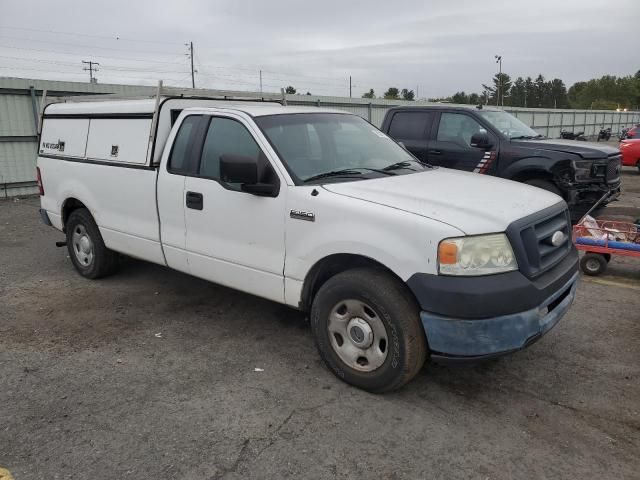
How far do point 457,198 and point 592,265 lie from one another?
11.1 feet

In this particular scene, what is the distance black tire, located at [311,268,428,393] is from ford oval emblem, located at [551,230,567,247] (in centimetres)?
108

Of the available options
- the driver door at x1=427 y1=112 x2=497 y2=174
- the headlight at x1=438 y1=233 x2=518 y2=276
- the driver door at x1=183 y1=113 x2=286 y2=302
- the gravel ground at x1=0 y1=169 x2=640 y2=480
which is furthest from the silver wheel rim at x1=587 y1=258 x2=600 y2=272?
the driver door at x1=183 y1=113 x2=286 y2=302

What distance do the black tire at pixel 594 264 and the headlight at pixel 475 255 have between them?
349 cm

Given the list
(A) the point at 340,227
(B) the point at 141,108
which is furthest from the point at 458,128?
(A) the point at 340,227

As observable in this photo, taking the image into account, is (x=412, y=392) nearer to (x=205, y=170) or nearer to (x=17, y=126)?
(x=205, y=170)

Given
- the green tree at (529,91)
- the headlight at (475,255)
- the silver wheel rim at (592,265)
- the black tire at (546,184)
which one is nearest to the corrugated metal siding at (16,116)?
the black tire at (546,184)

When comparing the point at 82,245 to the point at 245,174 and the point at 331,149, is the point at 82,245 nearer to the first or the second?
the point at 245,174

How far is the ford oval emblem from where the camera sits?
3.56m

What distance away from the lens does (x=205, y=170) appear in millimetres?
4375

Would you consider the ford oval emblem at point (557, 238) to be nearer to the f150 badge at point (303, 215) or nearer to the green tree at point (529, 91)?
the f150 badge at point (303, 215)

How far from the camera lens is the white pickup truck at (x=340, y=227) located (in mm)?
3105

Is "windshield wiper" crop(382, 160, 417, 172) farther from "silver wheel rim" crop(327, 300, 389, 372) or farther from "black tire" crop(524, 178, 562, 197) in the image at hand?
"black tire" crop(524, 178, 562, 197)

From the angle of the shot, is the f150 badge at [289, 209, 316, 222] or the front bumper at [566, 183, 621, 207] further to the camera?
the front bumper at [566, 183, 621, 207]

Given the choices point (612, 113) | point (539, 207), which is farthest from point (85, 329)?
point (612, 113)
